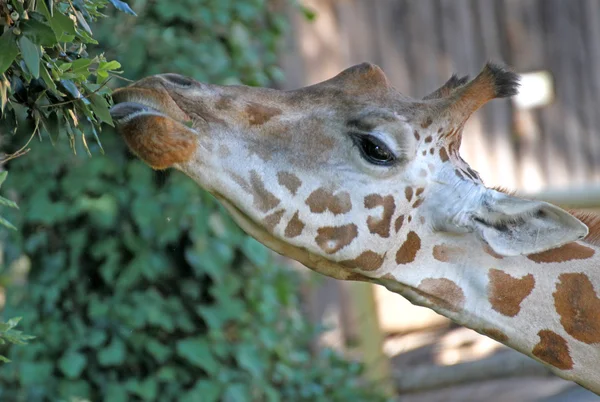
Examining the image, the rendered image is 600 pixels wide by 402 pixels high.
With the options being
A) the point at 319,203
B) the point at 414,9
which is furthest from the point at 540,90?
the point at 319,203

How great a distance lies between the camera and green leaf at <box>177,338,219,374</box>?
A: 4.45 m

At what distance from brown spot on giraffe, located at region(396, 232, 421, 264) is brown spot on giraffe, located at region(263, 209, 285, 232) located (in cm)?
41

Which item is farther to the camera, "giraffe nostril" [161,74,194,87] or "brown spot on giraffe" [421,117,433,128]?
"brown spot on giraffe" [421,117,433,128]

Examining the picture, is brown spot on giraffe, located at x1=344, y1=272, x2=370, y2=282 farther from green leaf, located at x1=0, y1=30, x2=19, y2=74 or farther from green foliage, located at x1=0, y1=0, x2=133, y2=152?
green leaf, located at x1=0, y1=30, x2=19, y2=74

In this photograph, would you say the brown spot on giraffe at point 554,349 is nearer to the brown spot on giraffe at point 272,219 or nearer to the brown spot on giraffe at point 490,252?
the brown spot on giraffe at point 490,252

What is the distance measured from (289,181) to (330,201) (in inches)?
5.8

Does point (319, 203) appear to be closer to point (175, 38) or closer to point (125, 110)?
point (125, 110)

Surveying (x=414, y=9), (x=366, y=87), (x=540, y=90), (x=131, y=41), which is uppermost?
(x=414, y=9)

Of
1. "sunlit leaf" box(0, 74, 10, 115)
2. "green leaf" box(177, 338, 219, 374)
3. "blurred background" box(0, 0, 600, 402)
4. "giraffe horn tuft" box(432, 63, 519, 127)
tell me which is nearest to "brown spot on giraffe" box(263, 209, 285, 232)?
"giraffe horn tuft" box(432, 63, 519, 127)

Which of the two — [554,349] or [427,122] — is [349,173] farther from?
[554,349]

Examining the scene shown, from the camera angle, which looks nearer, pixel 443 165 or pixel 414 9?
pixel 443 165

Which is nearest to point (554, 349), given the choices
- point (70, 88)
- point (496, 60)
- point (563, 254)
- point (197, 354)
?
point (563, 254)

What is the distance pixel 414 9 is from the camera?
759 cm

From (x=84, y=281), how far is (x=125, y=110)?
1.93 metres
